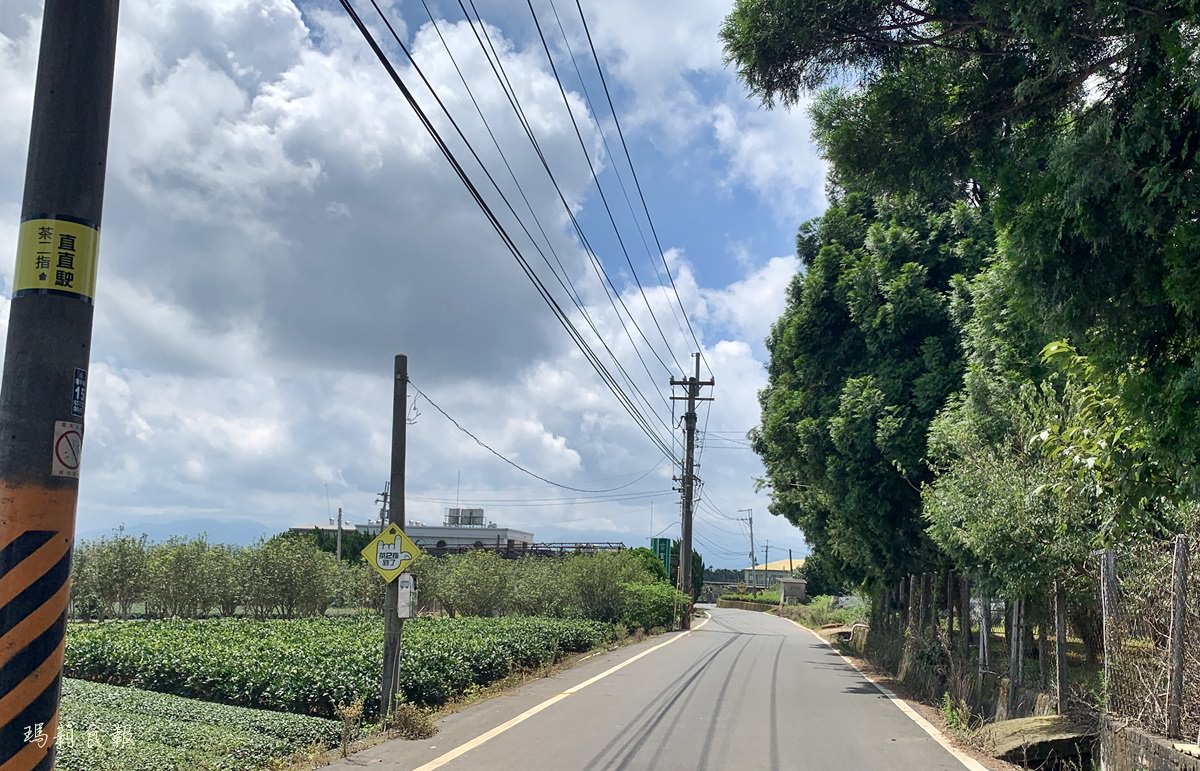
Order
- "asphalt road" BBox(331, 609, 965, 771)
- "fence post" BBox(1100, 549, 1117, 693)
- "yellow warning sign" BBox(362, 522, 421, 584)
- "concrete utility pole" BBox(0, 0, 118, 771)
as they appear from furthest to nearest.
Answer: "yellow warning sign" BBox(362, 522, 421, 584) → "asphalt road" BBox(331, 609, 965, 771) → "fence post" BBox(1100, 549, 1117, 693) → "concrete utility pole" BBox(0, 0, 118, 771)

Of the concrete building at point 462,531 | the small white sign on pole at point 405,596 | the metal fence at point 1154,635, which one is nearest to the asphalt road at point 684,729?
the small white sign on pole at point 405,596

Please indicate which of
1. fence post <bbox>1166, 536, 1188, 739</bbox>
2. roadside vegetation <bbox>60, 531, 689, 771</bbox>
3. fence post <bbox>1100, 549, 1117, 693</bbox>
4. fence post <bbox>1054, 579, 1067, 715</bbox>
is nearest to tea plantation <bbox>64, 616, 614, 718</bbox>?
roadside vegetation <bbox>60, 531, 689, 771</bbox>

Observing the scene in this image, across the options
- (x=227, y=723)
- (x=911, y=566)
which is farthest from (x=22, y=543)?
(x=911, y=566)

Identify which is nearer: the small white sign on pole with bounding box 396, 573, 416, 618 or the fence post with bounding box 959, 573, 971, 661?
the small white sign on pole with bounding box 396, 573, 416, 618

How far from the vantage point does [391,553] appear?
12.8 m

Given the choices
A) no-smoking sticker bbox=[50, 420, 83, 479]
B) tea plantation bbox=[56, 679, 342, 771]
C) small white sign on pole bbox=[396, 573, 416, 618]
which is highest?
no-smoking sticker bbox=[50, 420, 83, 479]

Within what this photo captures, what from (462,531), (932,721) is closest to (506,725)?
(932,721)

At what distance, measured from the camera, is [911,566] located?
20.2 metres

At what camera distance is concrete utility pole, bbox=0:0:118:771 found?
126 inches

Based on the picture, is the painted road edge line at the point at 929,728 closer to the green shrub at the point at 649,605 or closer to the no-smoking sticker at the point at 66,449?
the no-smoking sticker at the point at 66,449

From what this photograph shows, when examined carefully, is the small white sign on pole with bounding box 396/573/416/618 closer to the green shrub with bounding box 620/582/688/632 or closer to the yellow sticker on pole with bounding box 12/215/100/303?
the yellow sticker on pole with bounding box 12/215/100/303

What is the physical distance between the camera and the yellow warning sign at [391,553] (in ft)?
41.8

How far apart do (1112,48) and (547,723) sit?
9825mm

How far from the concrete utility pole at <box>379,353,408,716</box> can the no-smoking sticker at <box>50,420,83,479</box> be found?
9.08 meters
